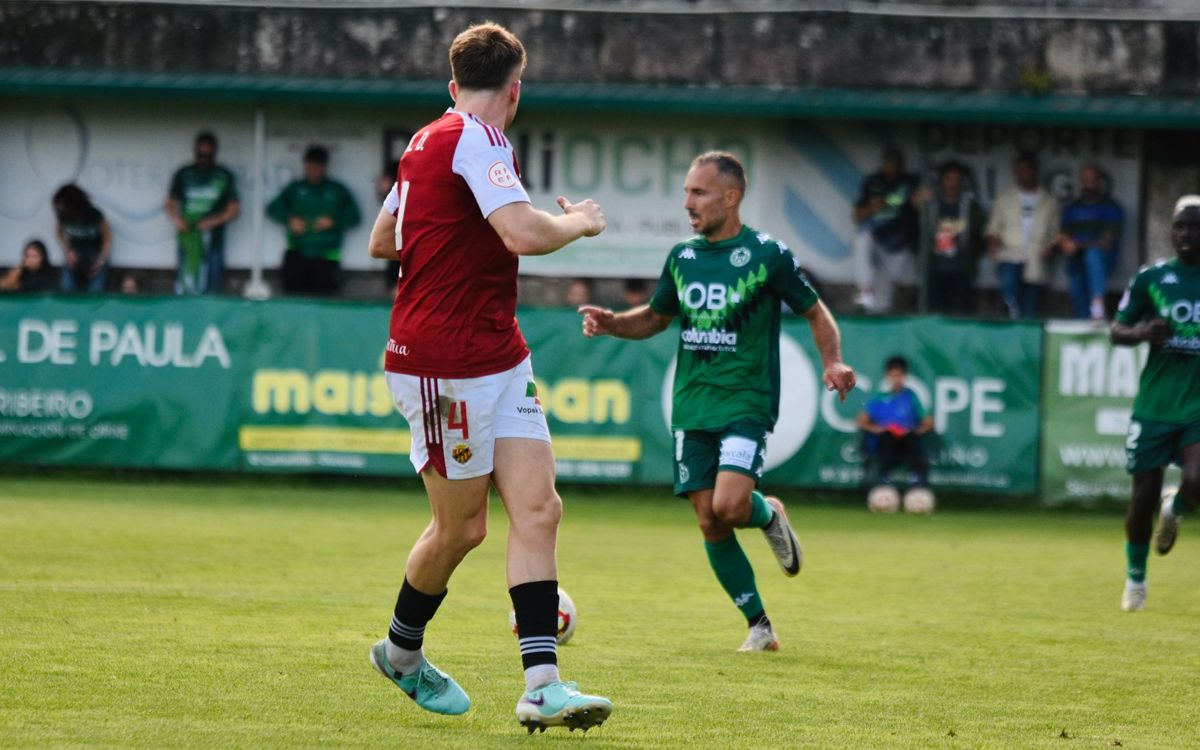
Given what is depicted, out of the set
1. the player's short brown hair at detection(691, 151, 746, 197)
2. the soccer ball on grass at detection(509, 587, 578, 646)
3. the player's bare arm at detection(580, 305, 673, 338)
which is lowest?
the soccer ball on grass at detection(509, 587, 578, 646)

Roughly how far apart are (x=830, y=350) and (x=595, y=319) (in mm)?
1158

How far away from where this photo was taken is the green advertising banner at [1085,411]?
16.9 m

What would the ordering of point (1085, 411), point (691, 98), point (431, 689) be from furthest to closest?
1. point (691, 98)
2. point (1085, 411)
3. point (431, 689)

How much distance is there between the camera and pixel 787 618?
9320mm

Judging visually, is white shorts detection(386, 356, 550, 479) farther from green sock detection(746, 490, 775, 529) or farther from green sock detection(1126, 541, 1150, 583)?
green sock detection(1126, 541, 1150, 583)

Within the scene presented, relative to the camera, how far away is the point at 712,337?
27.7ft

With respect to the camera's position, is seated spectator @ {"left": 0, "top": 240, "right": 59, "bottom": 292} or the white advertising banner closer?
seated spectator @ {"left": 0, "top": 240, "right": 59, "bottom": 292}

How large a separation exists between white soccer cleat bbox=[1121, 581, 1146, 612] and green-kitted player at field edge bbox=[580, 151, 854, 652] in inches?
106

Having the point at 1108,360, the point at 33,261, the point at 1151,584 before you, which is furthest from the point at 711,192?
the point at 33,261

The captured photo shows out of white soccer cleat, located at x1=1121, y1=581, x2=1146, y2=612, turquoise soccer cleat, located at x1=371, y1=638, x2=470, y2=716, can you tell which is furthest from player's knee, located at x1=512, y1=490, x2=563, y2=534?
white soccer cleat, located at x1=1121, y1=581, x2=1146, y2=612

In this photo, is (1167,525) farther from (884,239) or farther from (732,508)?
(884,239)

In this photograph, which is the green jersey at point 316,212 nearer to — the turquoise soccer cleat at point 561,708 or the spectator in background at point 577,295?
the spectator in background at point 577,295

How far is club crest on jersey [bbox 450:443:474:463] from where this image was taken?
231 inches

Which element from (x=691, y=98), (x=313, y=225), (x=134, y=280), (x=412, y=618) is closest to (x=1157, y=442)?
(x=412, y=618)
